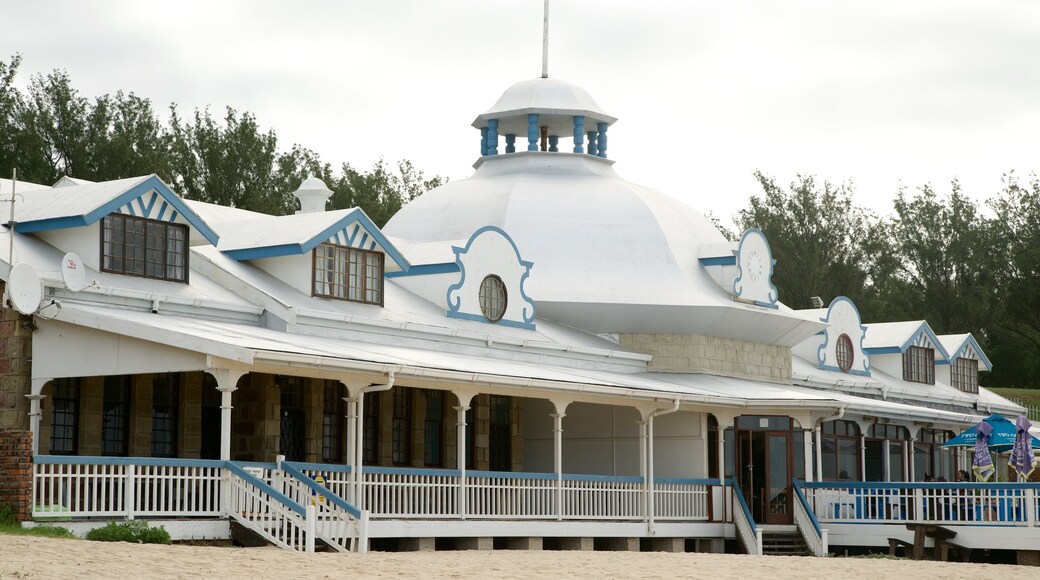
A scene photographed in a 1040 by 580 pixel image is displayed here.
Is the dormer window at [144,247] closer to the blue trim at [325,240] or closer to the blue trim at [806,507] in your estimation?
the blue trim at [325,240]

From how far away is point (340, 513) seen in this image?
21.8m

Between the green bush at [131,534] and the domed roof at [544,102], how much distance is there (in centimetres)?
2034

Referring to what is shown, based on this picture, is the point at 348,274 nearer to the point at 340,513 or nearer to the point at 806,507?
the point at 340,513

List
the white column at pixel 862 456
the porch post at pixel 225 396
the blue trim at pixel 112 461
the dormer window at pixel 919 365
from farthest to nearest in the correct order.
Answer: the dormer window at pixel 919 365
the white column at pixel 862 456
the porch post at pixel 225 396
the blue trim at pixel 112 461

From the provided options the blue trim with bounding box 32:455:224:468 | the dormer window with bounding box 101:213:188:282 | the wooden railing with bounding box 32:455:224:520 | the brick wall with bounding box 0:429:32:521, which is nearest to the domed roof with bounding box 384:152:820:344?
the dormer window with bounding box 101:213:188:282

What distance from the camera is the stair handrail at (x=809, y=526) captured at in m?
30.4

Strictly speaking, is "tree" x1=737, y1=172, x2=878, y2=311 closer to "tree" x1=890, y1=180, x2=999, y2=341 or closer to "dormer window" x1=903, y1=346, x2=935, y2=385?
"tree" x1=890, y1=180, x2=999, y2=341

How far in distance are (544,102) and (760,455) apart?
35.3 feet

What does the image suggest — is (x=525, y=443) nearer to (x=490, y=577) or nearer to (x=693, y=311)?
→ (x=693, y=311)

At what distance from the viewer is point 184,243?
2538 centimetres

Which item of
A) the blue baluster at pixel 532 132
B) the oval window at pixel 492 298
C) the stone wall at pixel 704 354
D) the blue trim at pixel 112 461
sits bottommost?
the blue trim at pixel 112 461

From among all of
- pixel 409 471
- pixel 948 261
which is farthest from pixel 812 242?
pixel 409 471

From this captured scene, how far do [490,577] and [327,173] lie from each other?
42.9 meters

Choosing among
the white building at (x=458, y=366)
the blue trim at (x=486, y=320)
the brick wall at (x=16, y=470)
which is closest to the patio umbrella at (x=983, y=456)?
the white building at (x=458, y=366)
